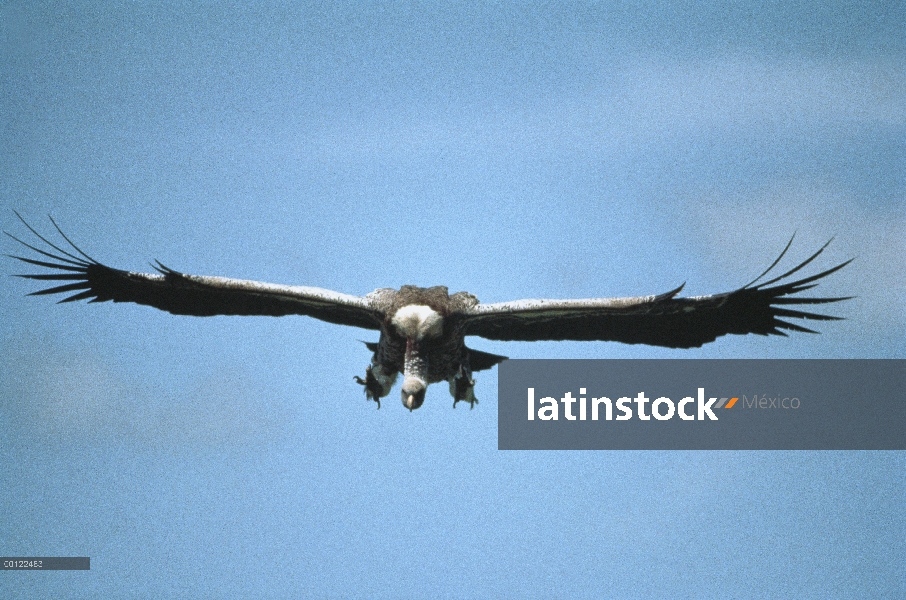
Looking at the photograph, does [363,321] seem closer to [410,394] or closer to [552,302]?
[410,394]

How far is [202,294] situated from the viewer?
51.2 ft

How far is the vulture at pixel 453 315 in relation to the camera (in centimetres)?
1458

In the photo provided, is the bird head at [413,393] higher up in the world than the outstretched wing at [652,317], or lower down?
lower down

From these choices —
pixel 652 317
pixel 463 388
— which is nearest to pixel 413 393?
pixel 463 388

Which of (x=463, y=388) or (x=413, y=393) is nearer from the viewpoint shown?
(x=413, y=393)

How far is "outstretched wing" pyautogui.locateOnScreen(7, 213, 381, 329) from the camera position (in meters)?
15.1

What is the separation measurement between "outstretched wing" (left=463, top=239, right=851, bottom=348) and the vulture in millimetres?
12

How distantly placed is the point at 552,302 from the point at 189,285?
15.2ft

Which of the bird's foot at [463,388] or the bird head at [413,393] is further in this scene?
the bird's foot at [463,388]

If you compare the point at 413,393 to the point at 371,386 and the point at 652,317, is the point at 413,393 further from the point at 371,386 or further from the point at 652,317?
the point at 652,317

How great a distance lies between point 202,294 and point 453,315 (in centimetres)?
333

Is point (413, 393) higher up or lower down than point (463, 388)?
lower down

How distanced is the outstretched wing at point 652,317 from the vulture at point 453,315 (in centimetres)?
1

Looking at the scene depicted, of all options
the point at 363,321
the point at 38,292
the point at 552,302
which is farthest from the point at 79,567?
the point at 552,302
